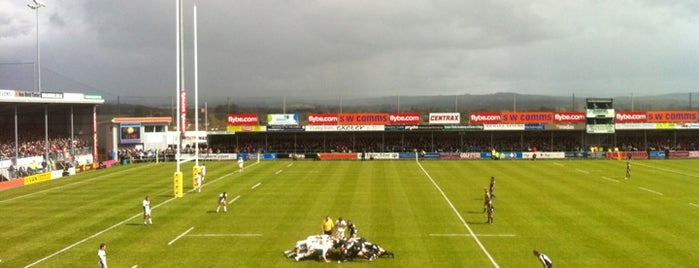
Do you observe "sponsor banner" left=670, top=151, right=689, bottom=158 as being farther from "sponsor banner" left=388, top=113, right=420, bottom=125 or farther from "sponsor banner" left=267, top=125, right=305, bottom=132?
"sponsor banner" left=267, top=125, right=305, bottom=132

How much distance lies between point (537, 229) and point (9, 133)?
61.9 m

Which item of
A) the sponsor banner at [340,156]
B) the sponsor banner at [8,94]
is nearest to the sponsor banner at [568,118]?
the sponsor banner at [340,156]

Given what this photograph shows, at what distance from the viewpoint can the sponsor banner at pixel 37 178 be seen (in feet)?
170

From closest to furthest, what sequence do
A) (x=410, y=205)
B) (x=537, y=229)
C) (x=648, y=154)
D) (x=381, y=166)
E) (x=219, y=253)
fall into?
(x=219, y=253), (x=537, y=229), (x=410, y=205), (x=381, y=166), (x=648, y=154)

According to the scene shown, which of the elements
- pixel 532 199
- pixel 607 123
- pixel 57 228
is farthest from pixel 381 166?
pixel 57 228

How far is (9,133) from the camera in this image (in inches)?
2660

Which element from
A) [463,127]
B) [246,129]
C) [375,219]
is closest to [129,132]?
[246,129]

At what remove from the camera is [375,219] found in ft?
103

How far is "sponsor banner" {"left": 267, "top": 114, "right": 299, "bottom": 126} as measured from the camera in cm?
8094

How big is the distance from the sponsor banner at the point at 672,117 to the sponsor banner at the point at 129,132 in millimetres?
68774

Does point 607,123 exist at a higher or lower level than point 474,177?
higher

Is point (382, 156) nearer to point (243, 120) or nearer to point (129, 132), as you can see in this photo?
point (243, 120)

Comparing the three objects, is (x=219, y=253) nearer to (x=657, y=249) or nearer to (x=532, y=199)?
(x=657, y=249)

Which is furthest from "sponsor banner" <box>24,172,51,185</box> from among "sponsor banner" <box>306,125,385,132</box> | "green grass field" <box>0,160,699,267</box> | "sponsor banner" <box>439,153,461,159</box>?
"sponsor banner" <box>439,153,461,159</box>
